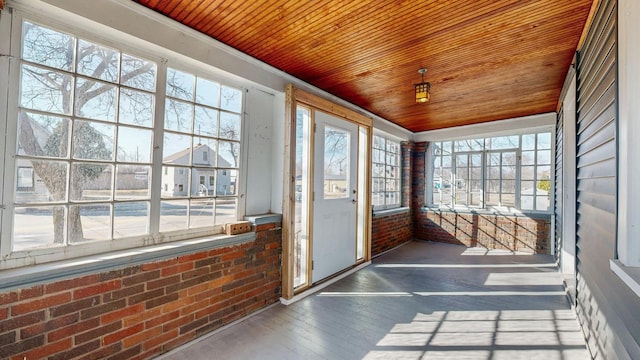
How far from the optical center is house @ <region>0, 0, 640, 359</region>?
1.71 metres

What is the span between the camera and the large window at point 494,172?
5.74 meters

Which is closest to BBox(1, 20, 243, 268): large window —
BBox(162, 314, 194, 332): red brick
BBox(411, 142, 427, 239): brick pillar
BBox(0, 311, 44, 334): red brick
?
BBox(0, 311, 44, 334): red brick

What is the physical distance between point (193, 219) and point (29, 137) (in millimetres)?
1232

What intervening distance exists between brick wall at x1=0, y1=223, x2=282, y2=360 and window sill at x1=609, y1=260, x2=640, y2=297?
2670 mm

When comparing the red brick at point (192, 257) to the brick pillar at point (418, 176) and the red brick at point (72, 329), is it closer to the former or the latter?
the red brick at point (72, 329)

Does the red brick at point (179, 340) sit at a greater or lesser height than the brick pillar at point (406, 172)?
lesser

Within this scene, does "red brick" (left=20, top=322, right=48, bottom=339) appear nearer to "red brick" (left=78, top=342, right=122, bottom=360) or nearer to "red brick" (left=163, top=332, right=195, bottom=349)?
"red brick" (left=78, top=342, right=122, bottom=360)

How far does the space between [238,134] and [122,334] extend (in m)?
1.91

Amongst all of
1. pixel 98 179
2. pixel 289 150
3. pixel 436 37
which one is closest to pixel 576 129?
pixel 436 37

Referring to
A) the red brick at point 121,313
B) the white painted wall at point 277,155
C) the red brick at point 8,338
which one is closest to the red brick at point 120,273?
the red brick at point 121,313

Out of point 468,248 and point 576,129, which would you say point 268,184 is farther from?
point 468,248

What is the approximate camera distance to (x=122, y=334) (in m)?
2.07

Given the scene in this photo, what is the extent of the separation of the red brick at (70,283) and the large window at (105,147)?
208mm

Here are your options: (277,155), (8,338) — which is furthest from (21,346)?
(277,155)
